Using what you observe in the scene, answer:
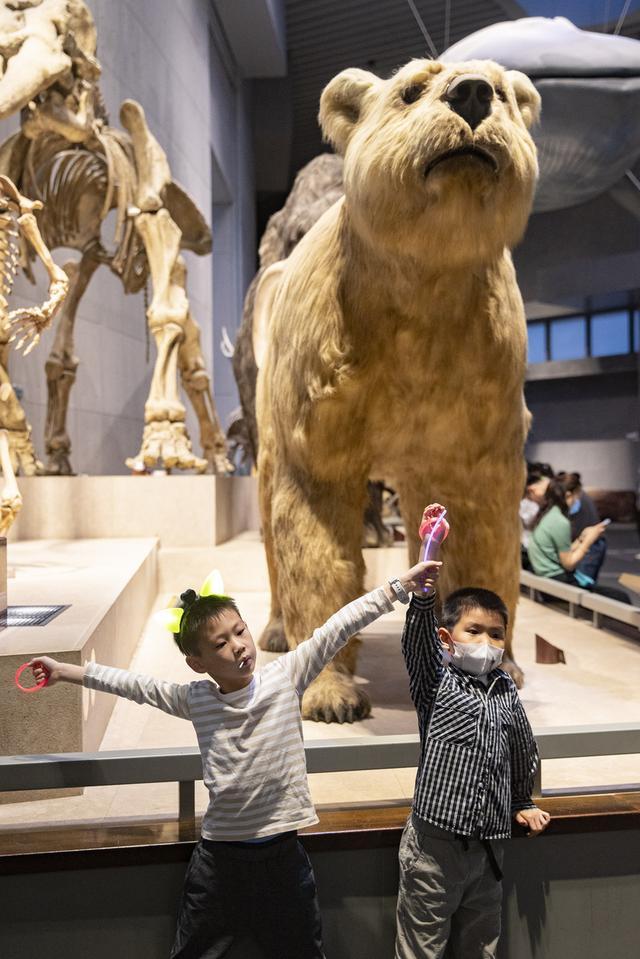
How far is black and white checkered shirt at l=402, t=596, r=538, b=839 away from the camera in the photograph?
1.89m

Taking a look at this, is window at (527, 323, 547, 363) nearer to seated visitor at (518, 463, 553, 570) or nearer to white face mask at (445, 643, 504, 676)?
seated visitor at (518, 463, 553, 570)

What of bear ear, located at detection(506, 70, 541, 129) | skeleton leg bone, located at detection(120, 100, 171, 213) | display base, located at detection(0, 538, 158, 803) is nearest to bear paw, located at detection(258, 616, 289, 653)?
display base, located at detection(0, 538, 158, 803)

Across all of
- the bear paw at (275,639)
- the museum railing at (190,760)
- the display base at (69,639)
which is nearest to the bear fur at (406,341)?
the display base at (69,639)

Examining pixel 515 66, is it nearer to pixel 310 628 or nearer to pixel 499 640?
pixel 310 628

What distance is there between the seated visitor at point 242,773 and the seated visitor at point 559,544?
386 cm

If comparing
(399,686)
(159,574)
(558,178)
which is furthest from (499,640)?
(159,574)

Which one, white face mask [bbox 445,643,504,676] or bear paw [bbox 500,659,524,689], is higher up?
white face mask [bbox 445,643,504,676]

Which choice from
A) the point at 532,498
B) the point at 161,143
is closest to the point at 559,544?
the point at 532,498

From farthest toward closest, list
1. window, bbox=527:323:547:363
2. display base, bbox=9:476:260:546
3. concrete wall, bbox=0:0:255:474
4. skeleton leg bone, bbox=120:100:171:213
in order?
concrete wall, bbox=0:0:255:474
window, bbox=527:323:547:363
skeleton leg bone, bbox=120:100:171:213
display base, bbox=9:476:260:546

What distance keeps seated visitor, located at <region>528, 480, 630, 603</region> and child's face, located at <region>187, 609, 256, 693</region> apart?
13.0 ft

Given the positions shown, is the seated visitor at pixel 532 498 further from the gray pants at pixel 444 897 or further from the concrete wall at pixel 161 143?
the concrete wall at pixel 161 143

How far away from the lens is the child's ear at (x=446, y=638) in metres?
1.97

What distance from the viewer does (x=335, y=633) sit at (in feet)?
6.31

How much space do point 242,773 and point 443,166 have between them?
1587 mm
